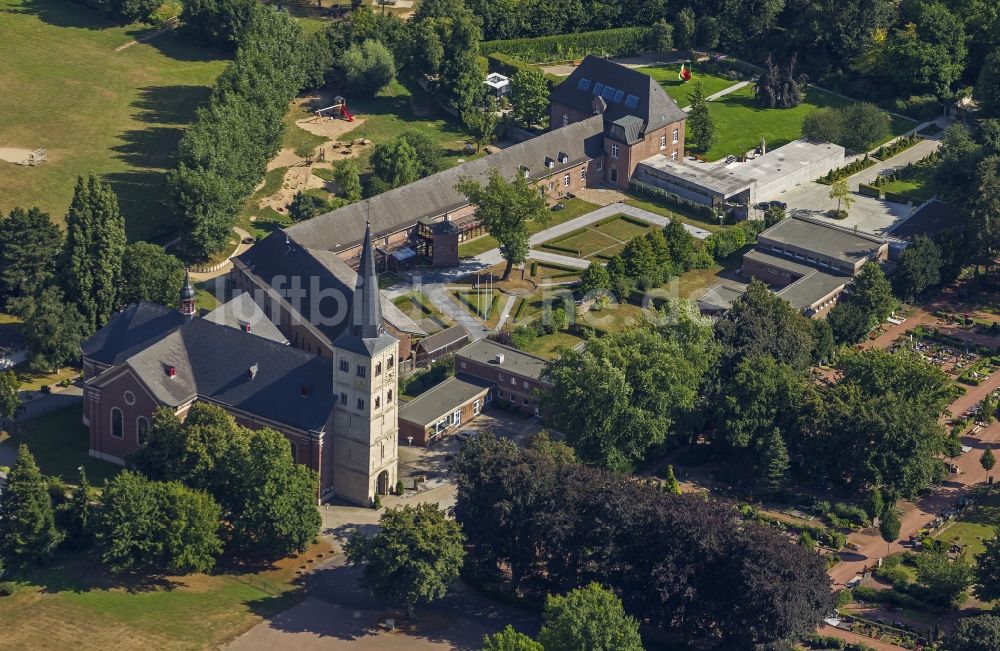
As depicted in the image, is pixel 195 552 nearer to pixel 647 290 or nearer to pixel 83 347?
pixel 83 347

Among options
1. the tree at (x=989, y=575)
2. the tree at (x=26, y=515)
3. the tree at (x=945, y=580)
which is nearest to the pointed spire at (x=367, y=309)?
the tree at (x=26, y=515)

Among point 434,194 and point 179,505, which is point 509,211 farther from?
point 179,505

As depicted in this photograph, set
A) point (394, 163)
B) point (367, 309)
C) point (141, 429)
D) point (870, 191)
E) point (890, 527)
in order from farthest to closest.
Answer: point (870, 191) < point (394, 163) < point (141, 429) < point (890, 527) < point (367, 309)

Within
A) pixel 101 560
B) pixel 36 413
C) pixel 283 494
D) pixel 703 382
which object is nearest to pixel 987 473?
pixel 703 382

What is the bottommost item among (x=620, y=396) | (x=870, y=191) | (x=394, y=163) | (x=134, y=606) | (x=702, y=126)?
(x=134, y=606)

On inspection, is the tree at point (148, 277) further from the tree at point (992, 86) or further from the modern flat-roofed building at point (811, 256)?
the tree at point (992, 86)

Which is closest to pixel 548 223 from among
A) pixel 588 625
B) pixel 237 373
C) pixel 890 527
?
pixel 237 373
